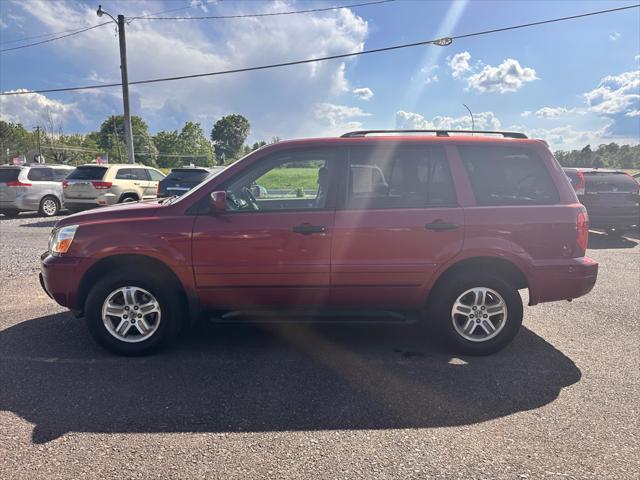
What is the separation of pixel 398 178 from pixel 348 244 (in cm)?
74

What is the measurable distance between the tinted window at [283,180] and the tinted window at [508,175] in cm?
126

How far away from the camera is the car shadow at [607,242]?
29.7ft

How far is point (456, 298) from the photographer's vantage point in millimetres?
3564

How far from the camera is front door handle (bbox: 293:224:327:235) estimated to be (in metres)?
3.39

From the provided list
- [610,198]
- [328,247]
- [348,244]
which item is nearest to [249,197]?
[328,247]

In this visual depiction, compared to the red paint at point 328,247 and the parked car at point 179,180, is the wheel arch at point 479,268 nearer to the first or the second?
the red paint at point 328,247

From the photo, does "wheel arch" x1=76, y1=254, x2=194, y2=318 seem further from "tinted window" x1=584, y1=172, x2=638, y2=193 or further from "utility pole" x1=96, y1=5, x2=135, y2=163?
"utility pole" x1=96, y1=5, x2=135, y2=163

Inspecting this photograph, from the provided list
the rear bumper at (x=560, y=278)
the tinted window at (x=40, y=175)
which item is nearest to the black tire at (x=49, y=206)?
the tinted window at (x=40, y=175)

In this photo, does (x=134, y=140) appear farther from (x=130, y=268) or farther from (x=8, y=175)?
(x=130, y=268)

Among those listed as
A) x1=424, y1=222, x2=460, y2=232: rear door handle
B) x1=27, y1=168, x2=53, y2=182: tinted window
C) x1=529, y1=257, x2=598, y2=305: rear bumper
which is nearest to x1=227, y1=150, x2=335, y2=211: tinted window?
x1=424, y1=222, x2=460, y2=232: rear door handle

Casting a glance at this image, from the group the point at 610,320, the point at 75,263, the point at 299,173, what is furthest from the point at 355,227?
the point at 610,320

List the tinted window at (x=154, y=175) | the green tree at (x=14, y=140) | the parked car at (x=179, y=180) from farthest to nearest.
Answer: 1. the green tree at (x=14, y=140)
2. the tinted window at (x=154, y=175)
3. the parked car at (x=179, y=180)

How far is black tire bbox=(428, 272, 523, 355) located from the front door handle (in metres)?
1.16

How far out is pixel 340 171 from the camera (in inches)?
139
